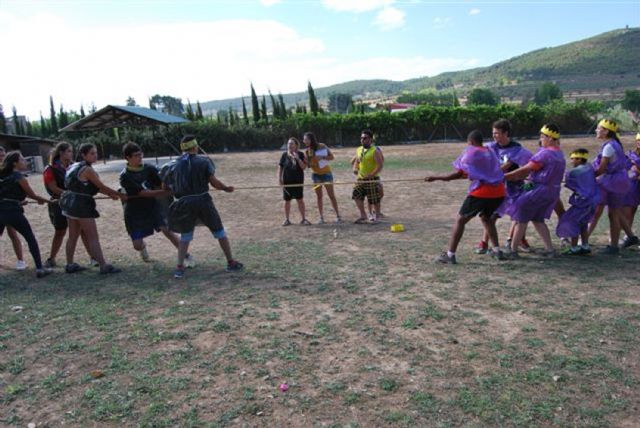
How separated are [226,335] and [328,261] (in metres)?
2.67

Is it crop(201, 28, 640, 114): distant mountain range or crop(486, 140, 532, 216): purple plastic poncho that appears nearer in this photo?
crop(486, 140, 532, 216): purple plastic poncho

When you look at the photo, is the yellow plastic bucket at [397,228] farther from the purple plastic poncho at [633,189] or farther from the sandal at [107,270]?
the sandal at [107,270]

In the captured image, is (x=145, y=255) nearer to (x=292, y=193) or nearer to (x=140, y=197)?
(x=140, y=197)

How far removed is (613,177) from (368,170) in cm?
419

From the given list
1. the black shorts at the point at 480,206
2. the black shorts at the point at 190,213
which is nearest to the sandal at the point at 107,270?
the black shorts at the point at 190,213

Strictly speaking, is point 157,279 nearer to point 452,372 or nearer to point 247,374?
point 247,374

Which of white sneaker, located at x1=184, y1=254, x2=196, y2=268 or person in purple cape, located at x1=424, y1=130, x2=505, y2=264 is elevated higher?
person in purple cape, located at x1=424, y1=130, x2=505, y2=264

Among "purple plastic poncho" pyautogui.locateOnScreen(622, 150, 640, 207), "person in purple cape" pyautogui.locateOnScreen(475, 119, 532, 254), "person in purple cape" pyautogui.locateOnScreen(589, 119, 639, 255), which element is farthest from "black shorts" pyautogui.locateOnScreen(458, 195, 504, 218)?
"purple plastic poncho" pyautogui.locateOnScreen(622, 150, 640, 207)

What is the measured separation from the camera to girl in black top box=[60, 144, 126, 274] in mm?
6824

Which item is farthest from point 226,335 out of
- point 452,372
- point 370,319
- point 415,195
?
point 415,195

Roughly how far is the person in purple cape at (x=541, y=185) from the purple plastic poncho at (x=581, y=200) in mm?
297

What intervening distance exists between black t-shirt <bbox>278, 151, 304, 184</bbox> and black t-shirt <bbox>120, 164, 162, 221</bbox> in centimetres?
309

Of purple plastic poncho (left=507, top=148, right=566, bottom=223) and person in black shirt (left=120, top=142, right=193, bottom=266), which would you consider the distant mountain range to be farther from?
purple plastic poncho (left=507, top=148, right=566, bottom=223)

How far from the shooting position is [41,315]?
220 inches
